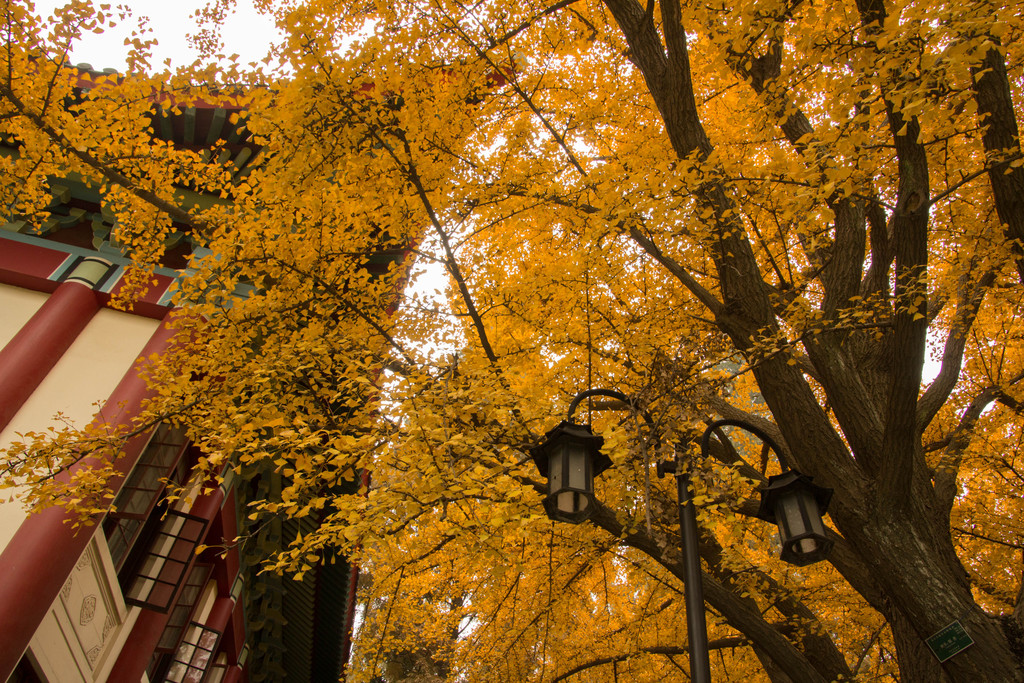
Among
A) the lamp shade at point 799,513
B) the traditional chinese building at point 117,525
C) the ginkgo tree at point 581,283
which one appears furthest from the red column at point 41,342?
the lamp shade at point 799,513

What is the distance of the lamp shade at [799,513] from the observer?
3656 mm

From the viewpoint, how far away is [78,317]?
7062mm

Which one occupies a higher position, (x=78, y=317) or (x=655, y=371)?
(x=78, y=317)

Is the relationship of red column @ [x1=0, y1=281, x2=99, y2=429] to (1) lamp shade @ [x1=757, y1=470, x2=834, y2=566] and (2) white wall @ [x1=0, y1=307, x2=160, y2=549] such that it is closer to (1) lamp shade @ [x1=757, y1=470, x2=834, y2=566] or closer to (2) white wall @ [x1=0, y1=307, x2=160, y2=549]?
(2) white wall @ [x1=0, y1=307, x2=160, y2=549]

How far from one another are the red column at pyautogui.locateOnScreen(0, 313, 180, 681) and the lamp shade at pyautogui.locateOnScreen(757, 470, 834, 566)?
507cm

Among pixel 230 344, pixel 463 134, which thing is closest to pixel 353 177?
pixel 463 134

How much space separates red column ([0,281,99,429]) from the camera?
6180 mm

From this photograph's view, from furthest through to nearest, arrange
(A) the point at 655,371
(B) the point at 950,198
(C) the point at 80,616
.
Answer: (B) the point at 950,198, (C) the point at 80,616, (A) the point at 655,371

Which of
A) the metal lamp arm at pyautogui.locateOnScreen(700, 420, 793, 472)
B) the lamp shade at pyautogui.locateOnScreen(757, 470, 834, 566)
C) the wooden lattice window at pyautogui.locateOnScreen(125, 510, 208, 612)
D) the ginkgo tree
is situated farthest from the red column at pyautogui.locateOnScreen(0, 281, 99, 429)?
the lamp shade at pyautogui.locateOnScreen(757, 470, 834, 566)

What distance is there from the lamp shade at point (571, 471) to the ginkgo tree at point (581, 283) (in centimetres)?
22

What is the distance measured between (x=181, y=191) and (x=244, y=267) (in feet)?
12.8

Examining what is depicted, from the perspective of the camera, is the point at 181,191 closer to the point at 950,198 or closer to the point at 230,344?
the point at 230,344

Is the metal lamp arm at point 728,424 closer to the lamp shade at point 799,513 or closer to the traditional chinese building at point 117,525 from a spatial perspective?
the lamp shade at point 799,513

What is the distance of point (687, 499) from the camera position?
3645mm
